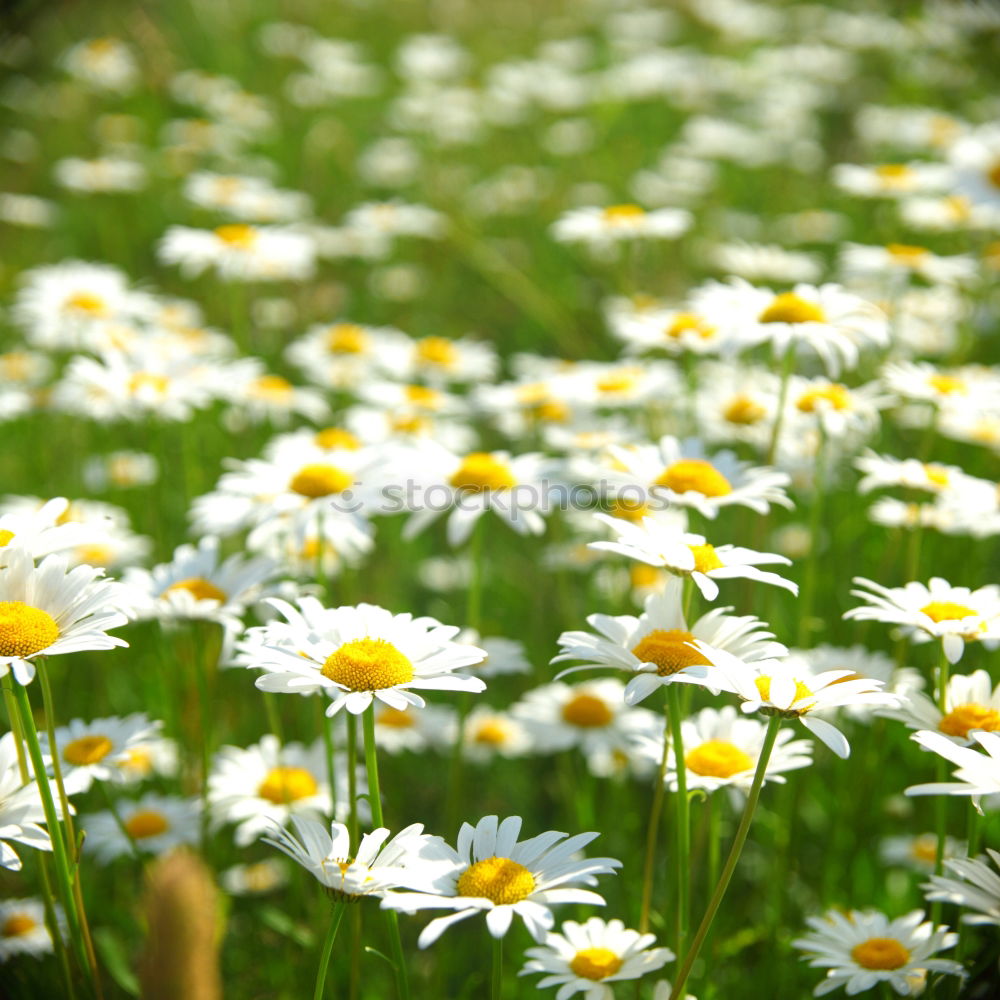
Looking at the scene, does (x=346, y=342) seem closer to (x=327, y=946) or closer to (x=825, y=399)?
(x=825, y=399)

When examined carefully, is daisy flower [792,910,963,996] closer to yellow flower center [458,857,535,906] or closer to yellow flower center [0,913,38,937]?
yellow flower center [458,857,535,906]

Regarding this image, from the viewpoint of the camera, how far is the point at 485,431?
210 inches

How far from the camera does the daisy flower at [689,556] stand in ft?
5.71

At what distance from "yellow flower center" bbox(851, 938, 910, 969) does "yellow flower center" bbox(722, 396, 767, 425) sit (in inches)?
60.8

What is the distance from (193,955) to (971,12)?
24.5 ft

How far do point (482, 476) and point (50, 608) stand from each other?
120 centimetres

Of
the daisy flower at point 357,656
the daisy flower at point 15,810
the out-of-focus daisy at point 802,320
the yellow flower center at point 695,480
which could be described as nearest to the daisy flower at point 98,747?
the daisy flower at point 15,810

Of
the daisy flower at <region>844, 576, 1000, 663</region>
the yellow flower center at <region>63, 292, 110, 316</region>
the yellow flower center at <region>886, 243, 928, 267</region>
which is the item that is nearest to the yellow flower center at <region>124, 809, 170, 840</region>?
the daisy flower at <region>844, 576, 1000, 663</region>

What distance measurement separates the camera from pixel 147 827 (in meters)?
2.41

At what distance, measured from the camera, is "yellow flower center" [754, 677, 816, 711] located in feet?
5.26

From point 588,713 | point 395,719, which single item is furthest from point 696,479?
point 395,719

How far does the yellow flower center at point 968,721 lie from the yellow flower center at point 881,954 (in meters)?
0.37

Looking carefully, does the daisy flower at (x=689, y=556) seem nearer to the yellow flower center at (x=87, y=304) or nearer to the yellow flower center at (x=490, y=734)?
the yellow flower center at (x=490, y=734)

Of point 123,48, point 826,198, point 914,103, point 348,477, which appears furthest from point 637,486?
point 123,48
